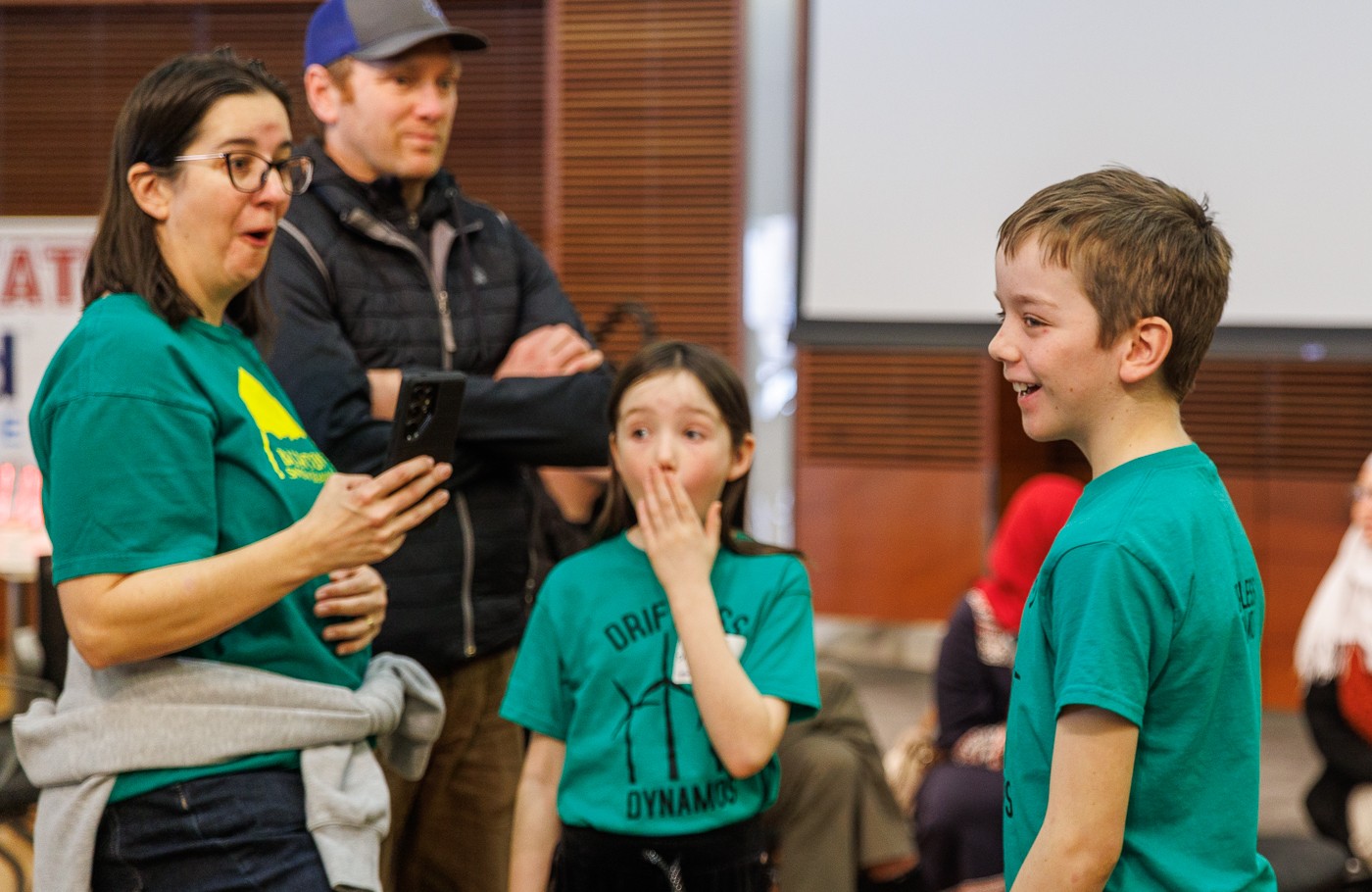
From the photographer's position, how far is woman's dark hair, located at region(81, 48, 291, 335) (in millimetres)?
1438

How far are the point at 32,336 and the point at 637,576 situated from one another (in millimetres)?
2676

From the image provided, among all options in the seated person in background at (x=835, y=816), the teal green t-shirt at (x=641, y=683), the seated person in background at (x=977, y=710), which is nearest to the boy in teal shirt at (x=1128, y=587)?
the teal green t-shirt at (x=641, y=683)

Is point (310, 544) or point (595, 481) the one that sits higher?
point (310, 544)

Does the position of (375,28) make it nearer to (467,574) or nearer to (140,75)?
(467,574)

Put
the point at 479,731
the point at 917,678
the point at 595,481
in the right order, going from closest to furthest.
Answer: the point at 479,731, the point at 595,481, the point at 917,678

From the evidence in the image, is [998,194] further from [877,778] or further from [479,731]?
[479,731]

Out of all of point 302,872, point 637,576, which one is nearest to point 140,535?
point 302,872

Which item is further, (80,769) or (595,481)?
(595,481)

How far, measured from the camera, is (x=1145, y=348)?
115cm

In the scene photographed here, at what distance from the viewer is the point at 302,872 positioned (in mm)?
1372

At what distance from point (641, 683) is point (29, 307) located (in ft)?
9.29

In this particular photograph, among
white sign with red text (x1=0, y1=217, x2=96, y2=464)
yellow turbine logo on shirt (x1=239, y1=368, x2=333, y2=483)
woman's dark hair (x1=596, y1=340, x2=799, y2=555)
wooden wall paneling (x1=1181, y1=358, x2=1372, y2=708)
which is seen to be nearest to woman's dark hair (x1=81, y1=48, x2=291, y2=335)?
yellow turbine logo on shirt (x1=239, y1=368, x2=333, y2=483)

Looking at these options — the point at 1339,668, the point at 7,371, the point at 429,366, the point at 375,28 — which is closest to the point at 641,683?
the point at 429,366

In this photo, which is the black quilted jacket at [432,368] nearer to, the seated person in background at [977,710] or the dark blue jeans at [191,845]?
the dark blue jeans at [191,845]
